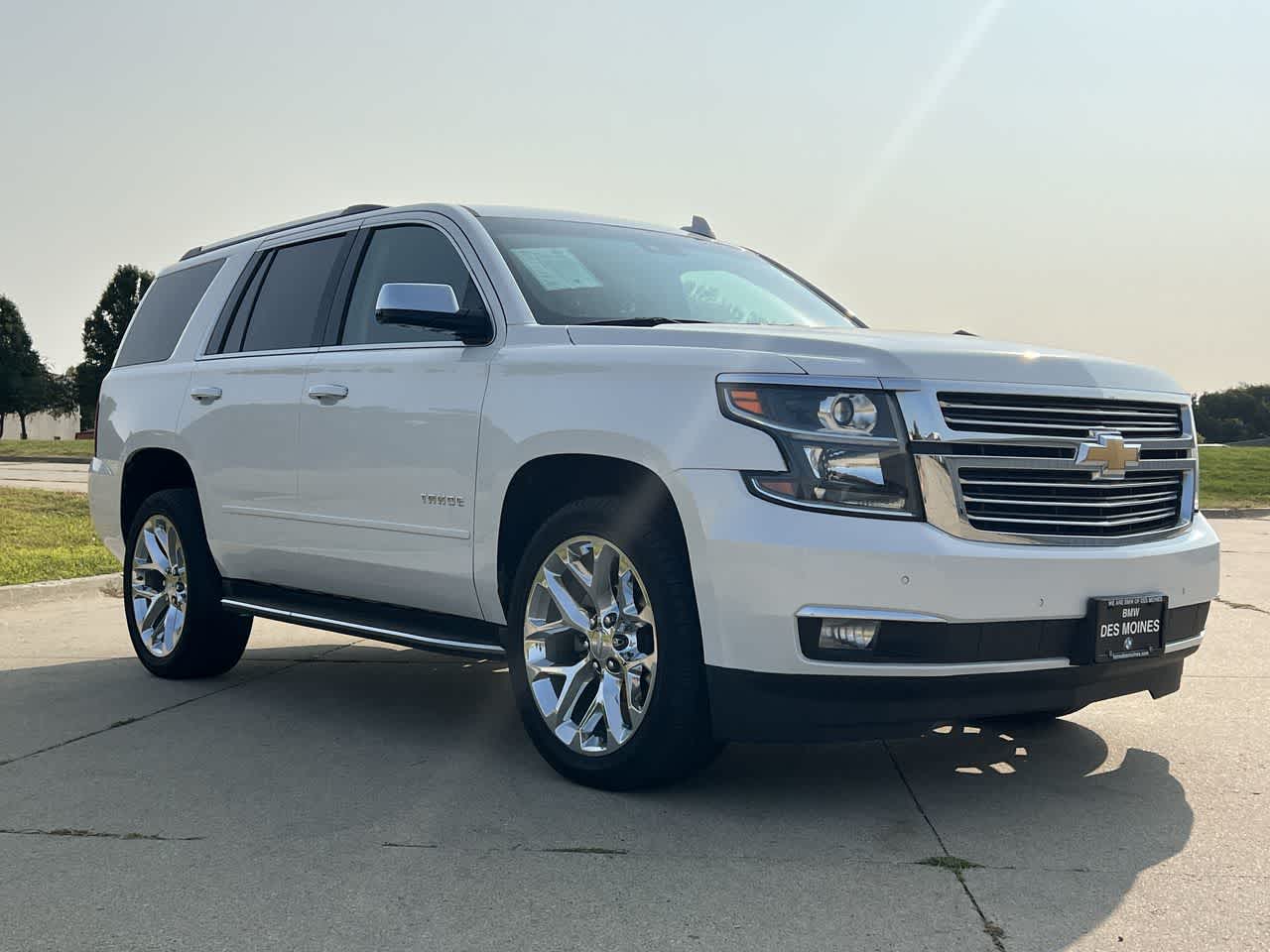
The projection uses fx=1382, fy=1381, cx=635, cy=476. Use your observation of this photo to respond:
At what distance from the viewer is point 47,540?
1325cm

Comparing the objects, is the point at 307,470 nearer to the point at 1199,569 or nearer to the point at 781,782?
the point at 781,782

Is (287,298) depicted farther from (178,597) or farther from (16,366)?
(16,366)

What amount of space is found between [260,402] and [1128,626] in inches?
152

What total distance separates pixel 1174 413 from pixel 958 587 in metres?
1.36

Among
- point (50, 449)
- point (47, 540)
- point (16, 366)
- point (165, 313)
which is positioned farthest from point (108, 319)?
point (165, 313)

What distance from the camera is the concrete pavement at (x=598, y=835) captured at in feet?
11.0

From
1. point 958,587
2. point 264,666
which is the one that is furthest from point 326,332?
point 958,587

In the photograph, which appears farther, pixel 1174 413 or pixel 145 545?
pixel 145 545

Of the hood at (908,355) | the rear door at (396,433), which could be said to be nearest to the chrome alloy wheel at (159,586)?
the rear door at (396,433)

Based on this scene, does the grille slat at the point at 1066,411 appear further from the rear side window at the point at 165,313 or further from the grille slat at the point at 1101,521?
the rear side window at the point at 165,313

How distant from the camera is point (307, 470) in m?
5.89

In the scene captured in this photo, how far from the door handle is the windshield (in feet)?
2.97

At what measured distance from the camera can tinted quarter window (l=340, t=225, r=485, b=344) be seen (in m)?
5.53

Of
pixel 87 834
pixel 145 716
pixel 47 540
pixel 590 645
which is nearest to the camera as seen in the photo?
pixel 87 834
